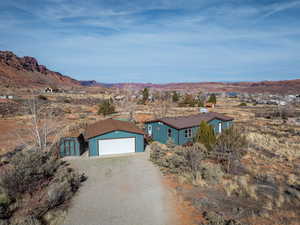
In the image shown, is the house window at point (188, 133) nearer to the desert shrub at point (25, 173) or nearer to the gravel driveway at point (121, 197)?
the gravel driveway at point (121, 197)

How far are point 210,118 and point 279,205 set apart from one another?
15.9 metres

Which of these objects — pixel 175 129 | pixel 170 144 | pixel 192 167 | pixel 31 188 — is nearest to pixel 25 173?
pixel 31 188

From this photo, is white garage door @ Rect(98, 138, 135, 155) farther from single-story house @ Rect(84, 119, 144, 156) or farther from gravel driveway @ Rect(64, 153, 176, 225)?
gravel driveway @ Rect(64, 153, 176, 225)

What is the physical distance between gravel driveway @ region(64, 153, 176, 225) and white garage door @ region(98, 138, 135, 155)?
2.37m

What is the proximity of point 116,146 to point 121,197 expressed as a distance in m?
7.67

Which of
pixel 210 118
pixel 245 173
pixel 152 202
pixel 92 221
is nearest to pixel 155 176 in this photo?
pixel 152 202

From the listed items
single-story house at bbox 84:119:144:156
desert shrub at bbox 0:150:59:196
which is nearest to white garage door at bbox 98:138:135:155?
single-story house at bbox 84:119:144:156

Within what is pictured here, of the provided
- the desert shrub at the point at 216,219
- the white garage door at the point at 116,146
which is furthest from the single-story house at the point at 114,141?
the desert shrub at the point at 216,219

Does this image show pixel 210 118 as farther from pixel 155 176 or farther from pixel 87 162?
pixel 87 162

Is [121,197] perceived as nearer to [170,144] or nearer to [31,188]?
[31,188]

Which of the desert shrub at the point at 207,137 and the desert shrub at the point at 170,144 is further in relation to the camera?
the desert shrub at the point at 170,144

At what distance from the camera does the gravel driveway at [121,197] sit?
7574 mm

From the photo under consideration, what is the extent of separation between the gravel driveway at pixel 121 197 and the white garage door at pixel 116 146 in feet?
7.79

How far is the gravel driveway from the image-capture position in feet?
24.8
